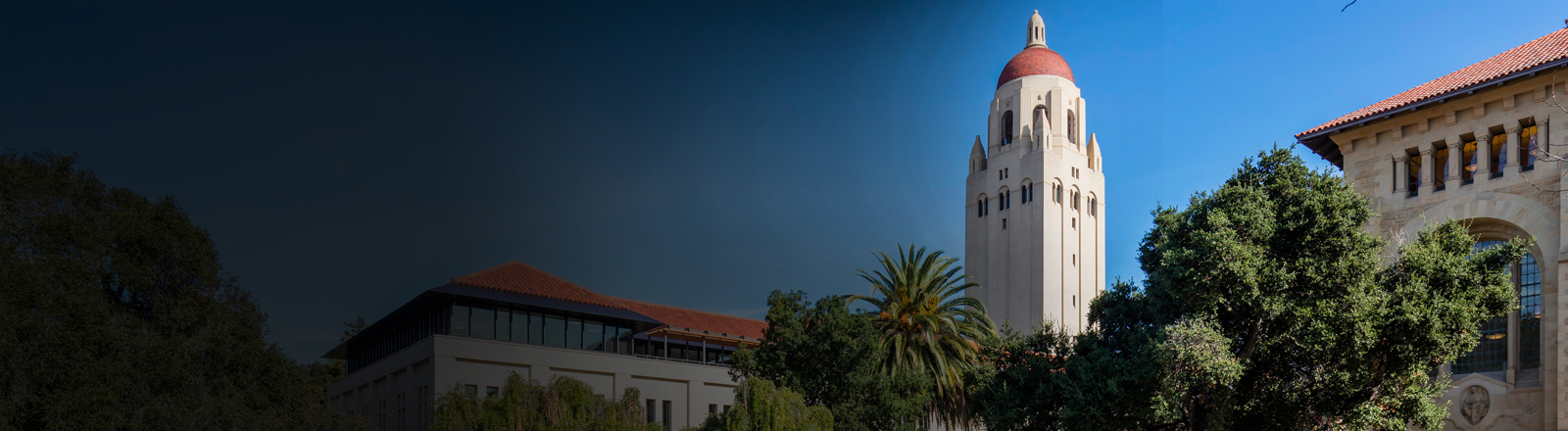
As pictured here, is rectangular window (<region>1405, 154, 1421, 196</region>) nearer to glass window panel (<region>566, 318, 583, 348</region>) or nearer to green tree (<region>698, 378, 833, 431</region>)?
green tree (<region>698, 378, 833, 431</region>)

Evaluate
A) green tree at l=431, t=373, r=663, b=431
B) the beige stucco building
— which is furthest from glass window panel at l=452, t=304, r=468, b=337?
the beige stucco building

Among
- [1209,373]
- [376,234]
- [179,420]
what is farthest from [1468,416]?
[179,420]

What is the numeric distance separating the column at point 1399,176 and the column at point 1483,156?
176cm

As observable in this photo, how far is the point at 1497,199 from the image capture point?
26.6 m

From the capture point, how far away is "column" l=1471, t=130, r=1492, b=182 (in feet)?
88.0

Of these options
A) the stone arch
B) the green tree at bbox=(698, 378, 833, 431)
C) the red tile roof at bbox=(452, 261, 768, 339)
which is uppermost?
the stone arch

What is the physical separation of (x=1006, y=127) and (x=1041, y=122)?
441 cm

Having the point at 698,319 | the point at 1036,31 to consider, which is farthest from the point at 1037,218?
the point at 698,319

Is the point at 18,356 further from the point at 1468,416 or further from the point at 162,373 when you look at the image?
the point at 1468,416

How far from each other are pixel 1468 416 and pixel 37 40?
3673 centimetres

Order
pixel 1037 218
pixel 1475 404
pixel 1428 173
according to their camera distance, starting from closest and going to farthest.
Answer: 1. pixel 1475 404
2. pixel 1428 173
3. pixel 1037 218

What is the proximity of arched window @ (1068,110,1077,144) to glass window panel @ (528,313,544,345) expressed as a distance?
5594 centimetres

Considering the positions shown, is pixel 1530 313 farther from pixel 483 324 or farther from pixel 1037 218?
pixel 1037 218

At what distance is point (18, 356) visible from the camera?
902 inches
